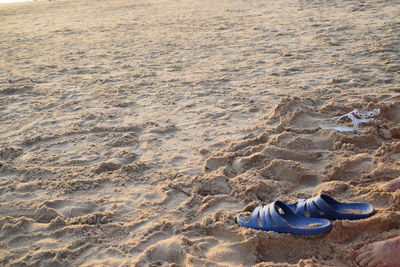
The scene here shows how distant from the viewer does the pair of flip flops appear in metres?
1.94

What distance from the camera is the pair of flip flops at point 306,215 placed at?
6.35ft

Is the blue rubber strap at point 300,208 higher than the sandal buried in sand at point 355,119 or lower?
lower

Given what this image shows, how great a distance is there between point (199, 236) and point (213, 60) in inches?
135

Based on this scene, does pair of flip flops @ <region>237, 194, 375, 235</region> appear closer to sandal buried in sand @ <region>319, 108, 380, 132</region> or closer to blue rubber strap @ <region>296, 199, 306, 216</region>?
blue rubber strap @ <region>296, 199, 306, 216</region>

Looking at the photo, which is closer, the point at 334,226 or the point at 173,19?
the point at 334,226

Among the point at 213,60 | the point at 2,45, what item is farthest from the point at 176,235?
the point at 2,45

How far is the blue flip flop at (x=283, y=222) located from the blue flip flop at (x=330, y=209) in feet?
0.14

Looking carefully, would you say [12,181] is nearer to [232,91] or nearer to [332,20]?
[232,91]

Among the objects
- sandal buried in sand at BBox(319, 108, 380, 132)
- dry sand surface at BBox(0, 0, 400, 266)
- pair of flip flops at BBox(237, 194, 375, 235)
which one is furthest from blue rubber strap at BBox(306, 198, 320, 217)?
sandal buried in sand at BBox(319, 108, 380, 132)

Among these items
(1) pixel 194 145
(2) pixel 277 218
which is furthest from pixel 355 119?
(2) pixel 277 218

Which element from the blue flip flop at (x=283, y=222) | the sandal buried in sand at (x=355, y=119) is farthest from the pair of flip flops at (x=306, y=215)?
the sandal buried in sand at (x=355, y=119)

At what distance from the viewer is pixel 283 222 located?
6.35 feet

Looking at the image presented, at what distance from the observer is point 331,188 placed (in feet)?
7.73

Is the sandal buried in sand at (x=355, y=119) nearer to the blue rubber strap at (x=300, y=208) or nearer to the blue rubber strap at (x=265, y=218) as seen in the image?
the blue rubber strap at (x=300, y=208)
